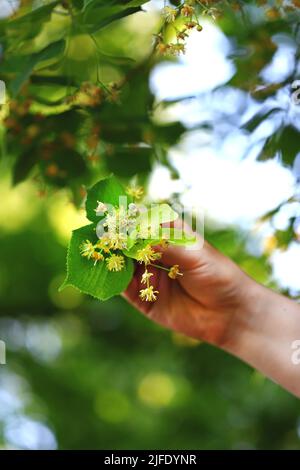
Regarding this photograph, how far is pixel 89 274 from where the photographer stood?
2.52 ft

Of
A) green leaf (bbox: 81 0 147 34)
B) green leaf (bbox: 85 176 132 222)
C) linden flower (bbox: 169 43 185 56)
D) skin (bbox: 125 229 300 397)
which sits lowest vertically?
green leaf (bbox: 85 176 132 222)

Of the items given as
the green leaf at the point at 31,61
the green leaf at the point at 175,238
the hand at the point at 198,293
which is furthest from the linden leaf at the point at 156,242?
the green leaf at the point at 31,61

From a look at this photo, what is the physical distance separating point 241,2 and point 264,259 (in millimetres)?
497

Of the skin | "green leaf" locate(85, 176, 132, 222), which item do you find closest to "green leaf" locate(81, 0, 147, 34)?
"green leaf" locate(85, 176, 132, 222)

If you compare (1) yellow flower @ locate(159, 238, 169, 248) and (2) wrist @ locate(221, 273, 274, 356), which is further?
(2) wrist @ locate(221, 273, 274, 356)

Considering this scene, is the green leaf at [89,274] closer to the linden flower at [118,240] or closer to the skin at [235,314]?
the linden flower at [118,240]

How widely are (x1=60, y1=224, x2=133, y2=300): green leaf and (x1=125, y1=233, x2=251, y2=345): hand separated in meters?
0.14

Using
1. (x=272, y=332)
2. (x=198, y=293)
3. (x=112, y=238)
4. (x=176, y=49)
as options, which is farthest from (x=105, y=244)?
(x=272, y=332)

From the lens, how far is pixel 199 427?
3.16 m

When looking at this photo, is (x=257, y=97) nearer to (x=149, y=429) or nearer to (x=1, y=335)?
(x=149, y=429)

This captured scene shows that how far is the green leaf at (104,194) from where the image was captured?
2.56 ft

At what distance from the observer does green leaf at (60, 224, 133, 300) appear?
0.76 metres

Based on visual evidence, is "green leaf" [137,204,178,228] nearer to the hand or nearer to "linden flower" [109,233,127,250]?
"linden flower" [109,233,127,250]

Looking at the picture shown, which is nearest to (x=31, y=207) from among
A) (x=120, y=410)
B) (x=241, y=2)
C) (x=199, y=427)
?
(x=120, y=410)
